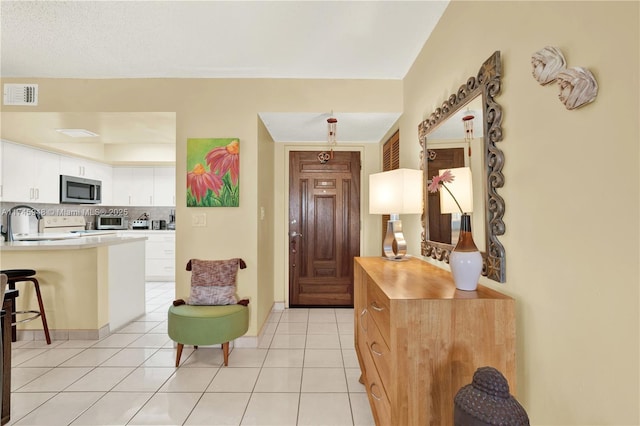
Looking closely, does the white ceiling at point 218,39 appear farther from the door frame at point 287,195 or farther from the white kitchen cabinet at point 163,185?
the white kitchen cabinet at point 163,185

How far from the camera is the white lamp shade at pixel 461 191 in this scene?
157cm

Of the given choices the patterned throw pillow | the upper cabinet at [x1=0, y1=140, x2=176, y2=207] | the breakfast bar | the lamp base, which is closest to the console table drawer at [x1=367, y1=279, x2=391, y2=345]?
the lamp base

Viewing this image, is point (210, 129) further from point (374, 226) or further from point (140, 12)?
point (374, 226)

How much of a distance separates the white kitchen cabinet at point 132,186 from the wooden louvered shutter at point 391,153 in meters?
4.52

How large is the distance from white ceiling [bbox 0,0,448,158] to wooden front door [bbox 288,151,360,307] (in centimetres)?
109

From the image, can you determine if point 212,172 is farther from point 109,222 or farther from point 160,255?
point 109,222

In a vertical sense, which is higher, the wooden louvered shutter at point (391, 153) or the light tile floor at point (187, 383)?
the wooden louvered shutter at point (391, 153)

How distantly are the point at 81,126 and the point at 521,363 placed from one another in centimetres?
414

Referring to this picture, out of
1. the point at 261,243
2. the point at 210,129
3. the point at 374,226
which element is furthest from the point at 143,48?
the point at 374,226

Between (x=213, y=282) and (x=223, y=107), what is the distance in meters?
1.62

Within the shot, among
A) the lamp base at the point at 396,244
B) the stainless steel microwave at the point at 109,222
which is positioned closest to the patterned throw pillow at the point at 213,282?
the lamp base at the point at 396,244

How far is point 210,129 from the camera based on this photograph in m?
2.81

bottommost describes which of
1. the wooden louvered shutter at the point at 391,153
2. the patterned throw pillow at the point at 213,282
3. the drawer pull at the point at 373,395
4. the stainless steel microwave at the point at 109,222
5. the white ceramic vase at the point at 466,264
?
the drawer pull at the point at 373,395

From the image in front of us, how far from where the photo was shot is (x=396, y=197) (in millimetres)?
2096
